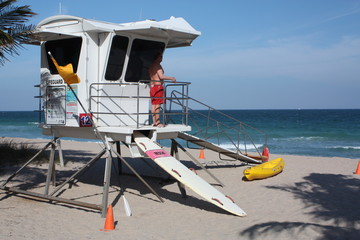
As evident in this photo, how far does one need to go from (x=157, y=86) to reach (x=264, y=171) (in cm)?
496

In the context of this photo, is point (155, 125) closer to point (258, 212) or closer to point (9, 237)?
point (258, 212)

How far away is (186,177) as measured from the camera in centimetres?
977

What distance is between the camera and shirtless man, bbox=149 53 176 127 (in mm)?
11266

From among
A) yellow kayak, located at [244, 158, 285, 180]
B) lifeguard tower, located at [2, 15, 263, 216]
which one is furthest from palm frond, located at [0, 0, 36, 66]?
yellow kayak, located at [244, 158, 285, 180]

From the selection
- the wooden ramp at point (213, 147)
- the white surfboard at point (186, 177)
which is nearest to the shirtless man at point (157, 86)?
the white surfboard at point (186, 177)

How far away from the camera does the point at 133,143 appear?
10430 millimetres

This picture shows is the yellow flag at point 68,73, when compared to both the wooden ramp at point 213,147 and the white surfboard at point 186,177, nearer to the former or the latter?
the white surfboard at point 186,177

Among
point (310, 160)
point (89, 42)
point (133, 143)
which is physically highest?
point (89, 42)

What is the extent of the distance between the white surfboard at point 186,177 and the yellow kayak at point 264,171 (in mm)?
3944

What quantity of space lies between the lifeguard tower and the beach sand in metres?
0.76

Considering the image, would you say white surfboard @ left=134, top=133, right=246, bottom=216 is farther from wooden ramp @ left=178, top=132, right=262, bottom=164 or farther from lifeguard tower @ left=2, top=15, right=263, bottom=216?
wooden ramp @ left=178, top=132, right=262, bottom=164

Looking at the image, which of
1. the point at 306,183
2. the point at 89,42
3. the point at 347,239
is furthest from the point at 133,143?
the point at 306,183

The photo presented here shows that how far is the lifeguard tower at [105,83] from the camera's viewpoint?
1043 cm

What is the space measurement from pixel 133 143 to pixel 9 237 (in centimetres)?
361
